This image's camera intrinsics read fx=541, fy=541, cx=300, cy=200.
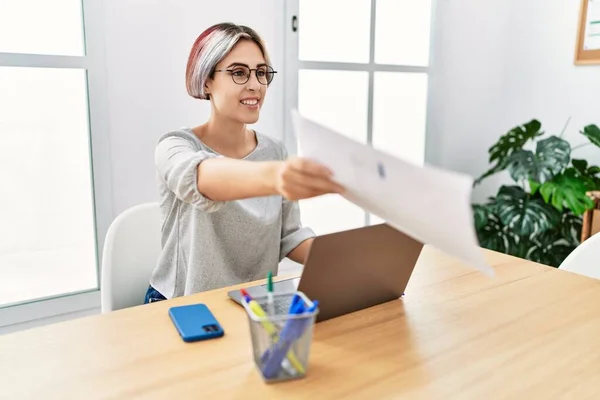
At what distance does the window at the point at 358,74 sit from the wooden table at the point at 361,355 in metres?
1.49

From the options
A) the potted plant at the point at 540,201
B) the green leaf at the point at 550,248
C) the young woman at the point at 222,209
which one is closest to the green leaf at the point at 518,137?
the potted plant at the point at 540,201

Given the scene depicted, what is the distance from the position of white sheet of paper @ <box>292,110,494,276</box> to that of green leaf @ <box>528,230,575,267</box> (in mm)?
2229

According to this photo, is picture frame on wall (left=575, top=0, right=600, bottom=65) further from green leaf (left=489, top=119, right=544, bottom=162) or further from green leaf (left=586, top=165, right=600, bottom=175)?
green leaf (left=586, top=165, right=600, bottom=175)

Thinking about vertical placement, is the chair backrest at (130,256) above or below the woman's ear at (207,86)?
below

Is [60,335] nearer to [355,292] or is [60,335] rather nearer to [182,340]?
[182,340]

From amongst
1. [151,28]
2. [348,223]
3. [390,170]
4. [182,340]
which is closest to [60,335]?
[182,340]

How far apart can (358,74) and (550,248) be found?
1278 millimetres

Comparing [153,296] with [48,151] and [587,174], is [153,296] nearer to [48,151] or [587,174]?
[48,151]

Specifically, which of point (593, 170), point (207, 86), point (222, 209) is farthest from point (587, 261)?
point (593, 170)

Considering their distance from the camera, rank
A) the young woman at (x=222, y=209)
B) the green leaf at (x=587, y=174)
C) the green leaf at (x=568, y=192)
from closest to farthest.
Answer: the young woman at (x=222, y=209), the green leaf at (x=568, y=192), the green leaf at (x=587, y=174)

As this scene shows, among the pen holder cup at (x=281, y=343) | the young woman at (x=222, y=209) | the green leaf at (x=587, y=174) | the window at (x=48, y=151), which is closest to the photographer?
the pen holder cup at (x=281, y=343)

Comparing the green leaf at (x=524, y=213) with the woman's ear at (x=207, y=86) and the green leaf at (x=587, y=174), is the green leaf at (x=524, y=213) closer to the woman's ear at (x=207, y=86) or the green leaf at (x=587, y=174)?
the green leaf at (x=587, y=174)

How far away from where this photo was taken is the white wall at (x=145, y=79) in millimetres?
1883

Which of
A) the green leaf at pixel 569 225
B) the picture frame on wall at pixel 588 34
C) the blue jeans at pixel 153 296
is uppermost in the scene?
the picture frame on wall at pixel 588 34
